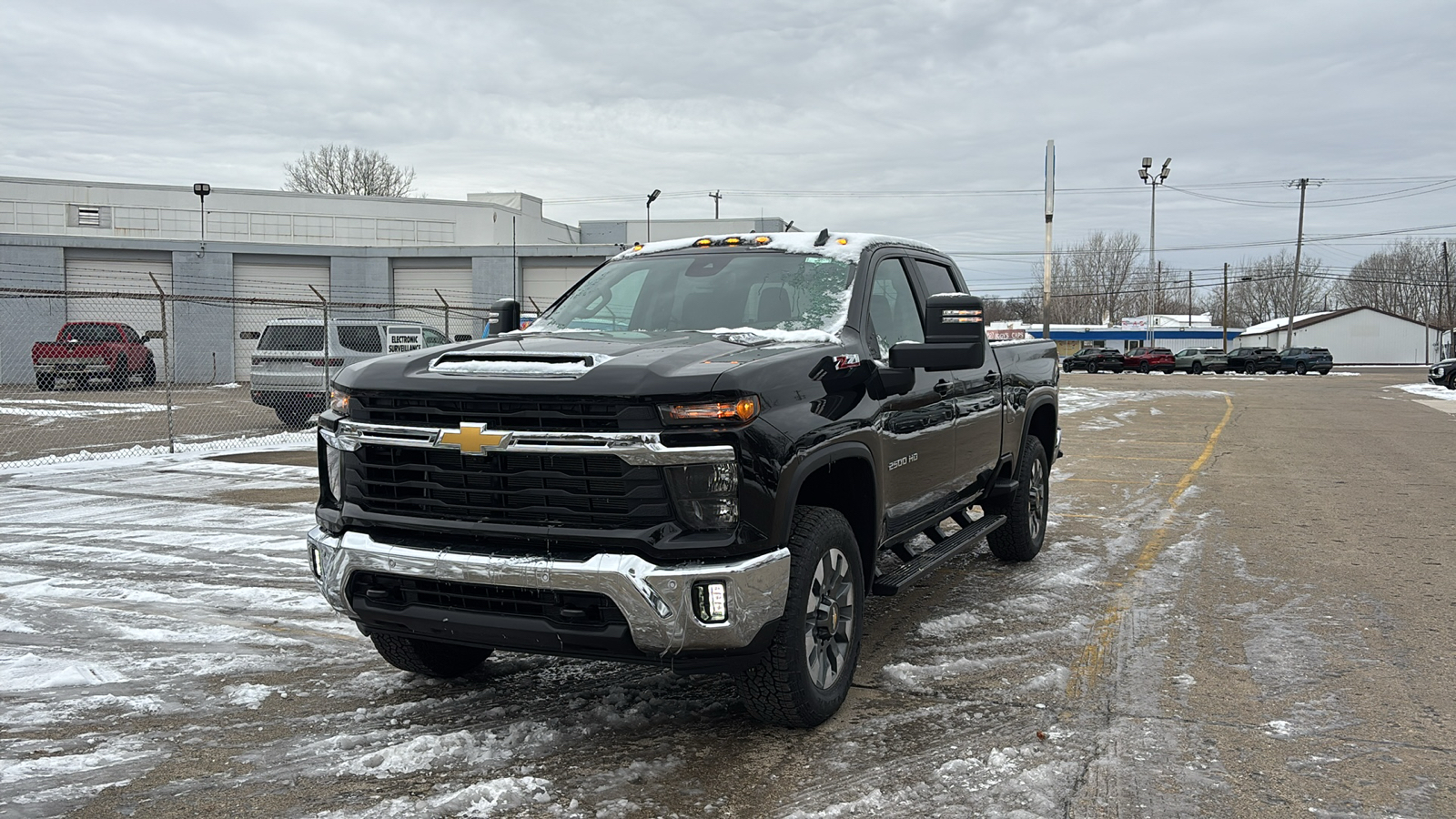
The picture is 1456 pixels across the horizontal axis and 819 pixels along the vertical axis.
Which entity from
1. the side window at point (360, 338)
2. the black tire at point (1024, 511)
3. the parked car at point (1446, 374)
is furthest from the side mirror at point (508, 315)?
the parked car at point (1446, 374)

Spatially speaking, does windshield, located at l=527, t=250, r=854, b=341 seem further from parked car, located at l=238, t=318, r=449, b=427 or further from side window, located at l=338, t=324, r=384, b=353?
side window, located at l=338, t=324, r=384, b=353

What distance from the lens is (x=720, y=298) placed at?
5098 mm

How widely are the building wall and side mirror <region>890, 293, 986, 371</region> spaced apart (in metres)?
92.9

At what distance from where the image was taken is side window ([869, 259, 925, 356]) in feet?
17.0

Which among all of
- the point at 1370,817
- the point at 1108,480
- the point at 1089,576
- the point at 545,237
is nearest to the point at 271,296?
the point at 545,237

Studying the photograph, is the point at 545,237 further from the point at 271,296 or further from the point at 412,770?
the point at 412,770

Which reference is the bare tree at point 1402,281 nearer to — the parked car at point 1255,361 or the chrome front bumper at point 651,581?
the parked car at point 1255,361

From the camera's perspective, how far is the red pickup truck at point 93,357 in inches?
950

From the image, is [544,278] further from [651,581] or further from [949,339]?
[651,581]

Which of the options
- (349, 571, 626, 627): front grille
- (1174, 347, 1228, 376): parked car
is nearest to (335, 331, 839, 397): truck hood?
(349, 571, 626, 627): front grille

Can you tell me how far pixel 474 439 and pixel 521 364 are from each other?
34 centimetres

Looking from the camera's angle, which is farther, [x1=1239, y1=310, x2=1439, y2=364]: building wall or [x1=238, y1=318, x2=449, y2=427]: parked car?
[x1=1239, y1=310, x2=1439, y2=364]: building wall

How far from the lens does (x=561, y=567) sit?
11.6ft

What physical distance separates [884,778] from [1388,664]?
9.34 feet
